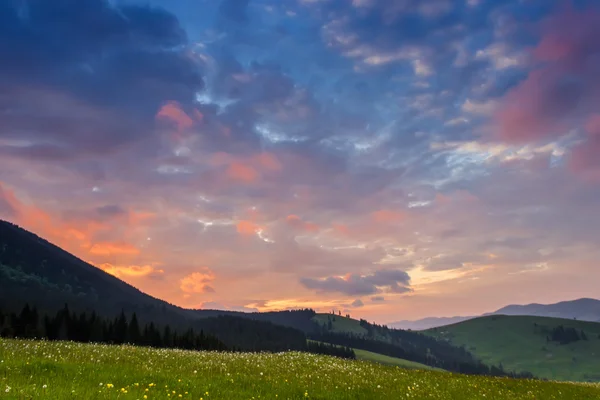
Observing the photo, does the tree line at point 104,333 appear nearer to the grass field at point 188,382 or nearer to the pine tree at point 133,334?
the pine tree at point 133,334

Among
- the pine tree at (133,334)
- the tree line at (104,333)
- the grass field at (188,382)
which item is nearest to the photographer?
the grass field at (188,382)

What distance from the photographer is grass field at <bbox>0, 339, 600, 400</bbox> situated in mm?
11539

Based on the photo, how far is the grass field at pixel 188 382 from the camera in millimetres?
11539

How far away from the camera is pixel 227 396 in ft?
41.8

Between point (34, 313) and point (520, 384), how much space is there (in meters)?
90.3

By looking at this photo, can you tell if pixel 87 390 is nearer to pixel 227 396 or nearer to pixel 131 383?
pixel 131 383

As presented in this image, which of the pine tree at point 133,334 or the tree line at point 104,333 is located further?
the pine tree at point 133,334

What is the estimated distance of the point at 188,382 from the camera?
47.1 feet

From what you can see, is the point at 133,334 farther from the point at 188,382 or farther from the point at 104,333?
the point at 188,382

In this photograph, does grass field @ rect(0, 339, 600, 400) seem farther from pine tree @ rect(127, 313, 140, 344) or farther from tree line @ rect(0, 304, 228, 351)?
pine tree @ rect(127, 313, 140, 344)

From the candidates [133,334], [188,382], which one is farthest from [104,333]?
[188,382]

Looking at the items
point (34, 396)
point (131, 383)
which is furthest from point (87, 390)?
point (131, 383)

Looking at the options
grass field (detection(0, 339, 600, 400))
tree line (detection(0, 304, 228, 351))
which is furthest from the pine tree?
grass field (detection(0, 339, 600, 400))

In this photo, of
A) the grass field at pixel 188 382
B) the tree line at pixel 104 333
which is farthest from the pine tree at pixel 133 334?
the grass field at pixel 188 382
